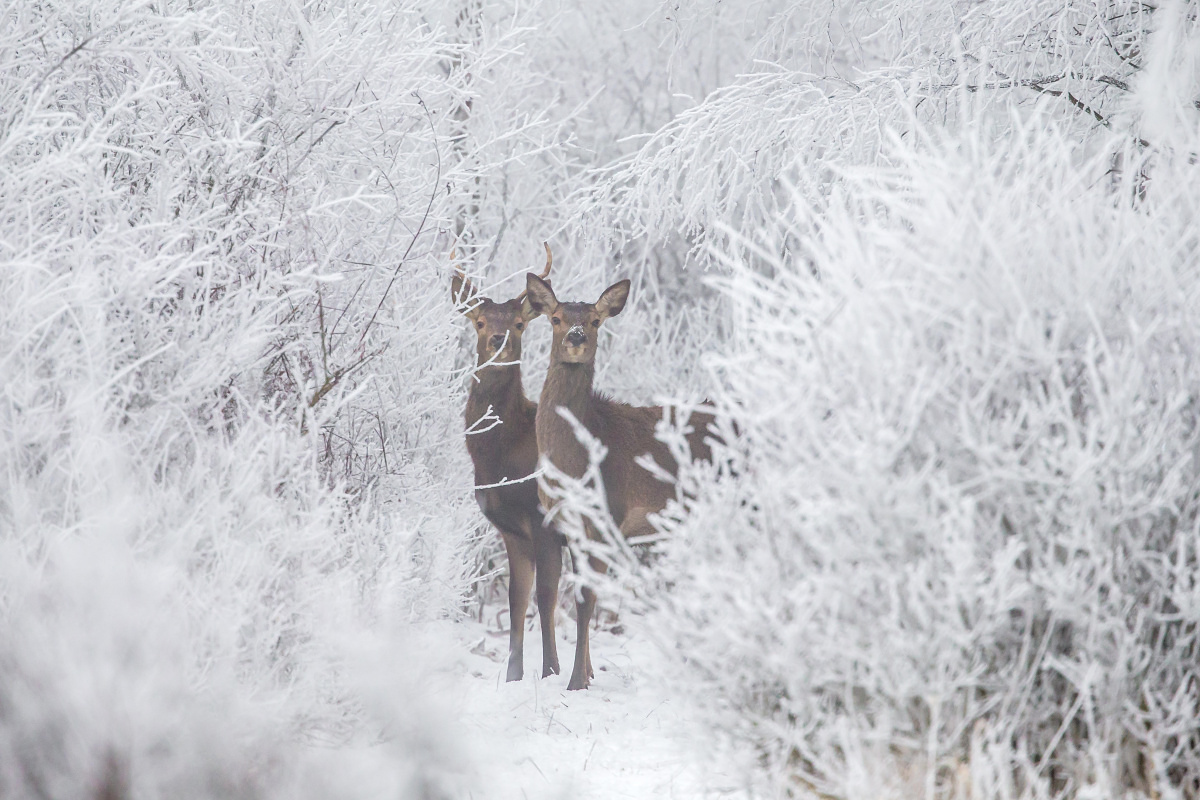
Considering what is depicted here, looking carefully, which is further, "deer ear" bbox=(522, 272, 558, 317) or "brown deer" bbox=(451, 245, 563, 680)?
"brown deer" bbox=(451, 245, 563, 680)

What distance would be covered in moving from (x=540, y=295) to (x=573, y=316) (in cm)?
23

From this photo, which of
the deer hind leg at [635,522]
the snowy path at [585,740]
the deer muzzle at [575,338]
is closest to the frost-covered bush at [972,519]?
the snowy path at [585,740]

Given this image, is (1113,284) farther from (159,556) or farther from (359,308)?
A: (359,308)

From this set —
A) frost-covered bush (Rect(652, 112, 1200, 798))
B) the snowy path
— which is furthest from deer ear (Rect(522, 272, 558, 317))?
frost-covered bush (Rect(652, 112, 1200, 798))

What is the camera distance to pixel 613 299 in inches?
241

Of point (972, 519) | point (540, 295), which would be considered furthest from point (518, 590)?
point (972, 519)

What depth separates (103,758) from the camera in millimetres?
3596

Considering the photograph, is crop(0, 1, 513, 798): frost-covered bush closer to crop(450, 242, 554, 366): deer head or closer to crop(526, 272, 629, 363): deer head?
crop(450, 242, 554, 366): deer head

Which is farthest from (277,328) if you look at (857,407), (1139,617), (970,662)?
(1139,617)

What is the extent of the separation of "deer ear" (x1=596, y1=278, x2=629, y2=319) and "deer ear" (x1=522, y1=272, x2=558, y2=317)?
0.77 ft

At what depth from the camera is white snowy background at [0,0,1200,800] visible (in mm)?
3174

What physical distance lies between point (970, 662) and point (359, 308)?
399 cm

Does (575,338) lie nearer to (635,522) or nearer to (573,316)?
(573,316)

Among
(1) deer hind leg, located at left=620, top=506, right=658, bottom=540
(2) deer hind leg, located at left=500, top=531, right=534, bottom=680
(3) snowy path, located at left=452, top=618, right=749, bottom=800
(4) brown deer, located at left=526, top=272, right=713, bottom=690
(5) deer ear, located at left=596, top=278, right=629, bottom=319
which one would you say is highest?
(5) deer ear, located at left=596, top=278, right=629, bottom=319
